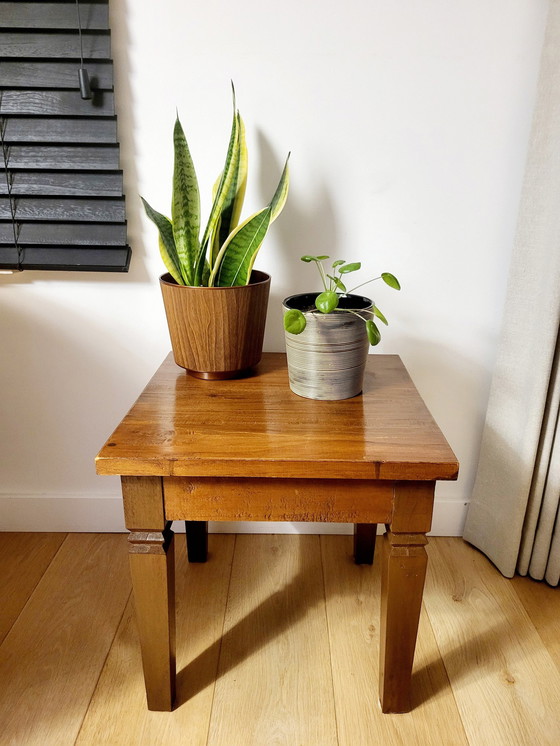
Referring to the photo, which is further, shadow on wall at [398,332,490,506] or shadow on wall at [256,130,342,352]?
shadow on wall at [398,332,490,506]

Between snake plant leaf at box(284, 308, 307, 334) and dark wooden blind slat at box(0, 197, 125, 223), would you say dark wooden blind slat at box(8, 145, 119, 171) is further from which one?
snake plant leaf at box(284, 308, 307, 334)

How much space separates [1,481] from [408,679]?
113 cm

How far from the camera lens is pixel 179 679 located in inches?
44.6

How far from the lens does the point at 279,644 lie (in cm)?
122

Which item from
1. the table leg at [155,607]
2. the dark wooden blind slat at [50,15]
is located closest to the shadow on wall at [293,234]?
the dark wooden blind slat at [50,15]

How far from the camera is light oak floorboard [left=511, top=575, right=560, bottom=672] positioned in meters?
1.24

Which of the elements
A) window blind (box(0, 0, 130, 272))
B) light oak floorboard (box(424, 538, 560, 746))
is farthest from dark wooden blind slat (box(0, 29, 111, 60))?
light oak floorboard (box(424, 538, 560, 746))

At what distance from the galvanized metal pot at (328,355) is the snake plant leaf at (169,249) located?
227 mm

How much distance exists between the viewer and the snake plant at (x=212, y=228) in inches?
43.6

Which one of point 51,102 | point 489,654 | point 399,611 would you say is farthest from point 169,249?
point 489,654

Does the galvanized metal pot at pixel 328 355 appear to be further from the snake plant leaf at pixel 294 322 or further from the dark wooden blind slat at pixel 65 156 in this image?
the dark wooden blind slat at pixel 65 156

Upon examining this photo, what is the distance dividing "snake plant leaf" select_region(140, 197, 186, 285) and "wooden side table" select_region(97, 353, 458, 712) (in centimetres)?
26

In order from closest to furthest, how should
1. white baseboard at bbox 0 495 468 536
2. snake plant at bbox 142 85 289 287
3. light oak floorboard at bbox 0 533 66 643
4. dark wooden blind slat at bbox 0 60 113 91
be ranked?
snake plant at bbox 142 85 289 287, dark wooden blind slat at bbox 0 60 113 91, light oak floorboard at bbox 0 533 66 643, white baseboard at bbox 0 495 468 536

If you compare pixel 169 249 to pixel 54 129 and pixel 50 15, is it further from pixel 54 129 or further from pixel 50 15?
pixel 50 15
